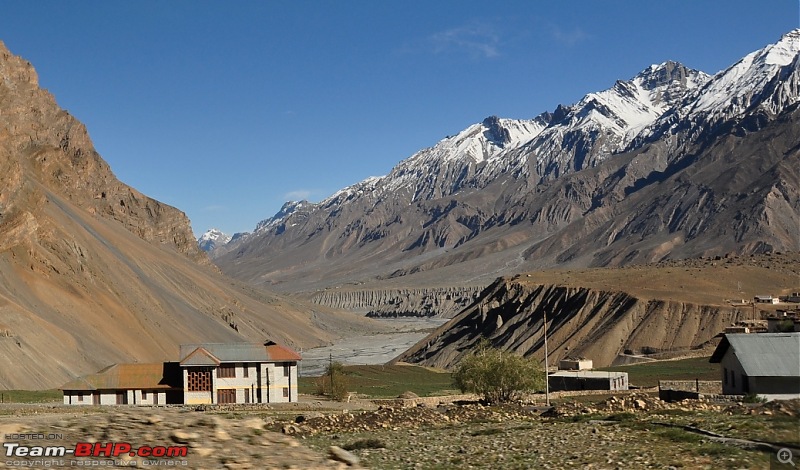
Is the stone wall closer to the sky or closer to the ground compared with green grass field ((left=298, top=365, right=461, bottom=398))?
closer to the sky

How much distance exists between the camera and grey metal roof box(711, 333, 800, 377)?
4181 centimetres

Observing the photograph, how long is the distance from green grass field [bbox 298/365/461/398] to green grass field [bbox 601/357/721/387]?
54.9 ft

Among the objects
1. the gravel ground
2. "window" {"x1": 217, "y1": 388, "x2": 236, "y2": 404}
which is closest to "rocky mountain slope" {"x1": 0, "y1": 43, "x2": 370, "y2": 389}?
"window" {"x1": 217, "y1": 388, "x2": 236, "y2": 404}

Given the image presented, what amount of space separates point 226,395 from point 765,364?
36.1 metres

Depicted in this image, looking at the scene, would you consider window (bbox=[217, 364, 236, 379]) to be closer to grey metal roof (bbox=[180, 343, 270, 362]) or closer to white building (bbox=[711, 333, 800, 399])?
grey metal roof (bbox=[180, 343, 270, 362])

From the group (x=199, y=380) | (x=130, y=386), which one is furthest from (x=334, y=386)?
(x=130, y=386)

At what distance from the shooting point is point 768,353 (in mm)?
43219

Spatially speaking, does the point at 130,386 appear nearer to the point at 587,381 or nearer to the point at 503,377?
the point at 503,377

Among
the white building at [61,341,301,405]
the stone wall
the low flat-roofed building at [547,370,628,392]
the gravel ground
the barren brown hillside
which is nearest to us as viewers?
the gravel ground

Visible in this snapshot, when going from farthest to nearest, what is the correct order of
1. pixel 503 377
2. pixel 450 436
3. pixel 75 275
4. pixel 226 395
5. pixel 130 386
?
pixel 75 275 → pixel 226 395 → pixel 130 386 → pixel 503 377 → pixel 450 436

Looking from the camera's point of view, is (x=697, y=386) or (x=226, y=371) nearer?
(x=697, y=386)

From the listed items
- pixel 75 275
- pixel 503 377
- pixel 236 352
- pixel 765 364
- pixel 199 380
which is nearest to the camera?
pixel 765 364

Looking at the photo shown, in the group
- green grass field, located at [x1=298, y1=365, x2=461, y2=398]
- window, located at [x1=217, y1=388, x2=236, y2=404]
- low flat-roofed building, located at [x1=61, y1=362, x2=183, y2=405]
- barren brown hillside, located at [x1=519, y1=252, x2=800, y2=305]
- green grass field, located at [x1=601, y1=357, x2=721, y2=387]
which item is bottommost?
green grass field, located at [x1=298, y1=365, x2=461, y2=398]

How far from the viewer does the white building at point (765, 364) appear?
4128cm
